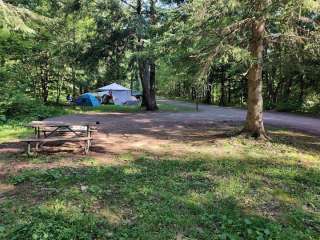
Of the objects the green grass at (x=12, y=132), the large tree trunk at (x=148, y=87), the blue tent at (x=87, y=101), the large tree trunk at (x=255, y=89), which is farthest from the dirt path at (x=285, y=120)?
the blue tent at (x=87, y=101)

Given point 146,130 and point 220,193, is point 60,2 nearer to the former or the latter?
point 146,130

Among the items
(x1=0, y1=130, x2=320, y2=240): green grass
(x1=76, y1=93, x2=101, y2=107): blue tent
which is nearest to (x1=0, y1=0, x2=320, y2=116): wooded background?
(x1=76, y1=93, x2=101, y2=107): blue tent

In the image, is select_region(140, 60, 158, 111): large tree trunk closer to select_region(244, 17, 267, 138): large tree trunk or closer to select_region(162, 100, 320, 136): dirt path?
select_region(162, 100, 320, 136): dirt path

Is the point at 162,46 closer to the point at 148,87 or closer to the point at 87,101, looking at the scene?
the point at 148,87

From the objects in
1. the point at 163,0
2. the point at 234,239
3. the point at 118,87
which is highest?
the point at 163,0

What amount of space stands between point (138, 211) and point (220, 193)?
150cm

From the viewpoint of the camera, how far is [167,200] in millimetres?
5367

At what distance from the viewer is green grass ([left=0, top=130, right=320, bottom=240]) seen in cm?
438

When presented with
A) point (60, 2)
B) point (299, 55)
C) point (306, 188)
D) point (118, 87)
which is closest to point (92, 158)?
point (306, 188)

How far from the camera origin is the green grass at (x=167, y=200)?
14.4 ft

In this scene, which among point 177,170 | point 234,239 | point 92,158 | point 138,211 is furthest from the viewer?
point 92,158

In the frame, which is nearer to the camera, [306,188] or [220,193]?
[220,193]

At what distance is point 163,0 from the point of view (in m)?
19.9

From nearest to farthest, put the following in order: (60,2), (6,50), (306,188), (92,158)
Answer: (306,188) < (92,158) < (6,50) < (60,2)
